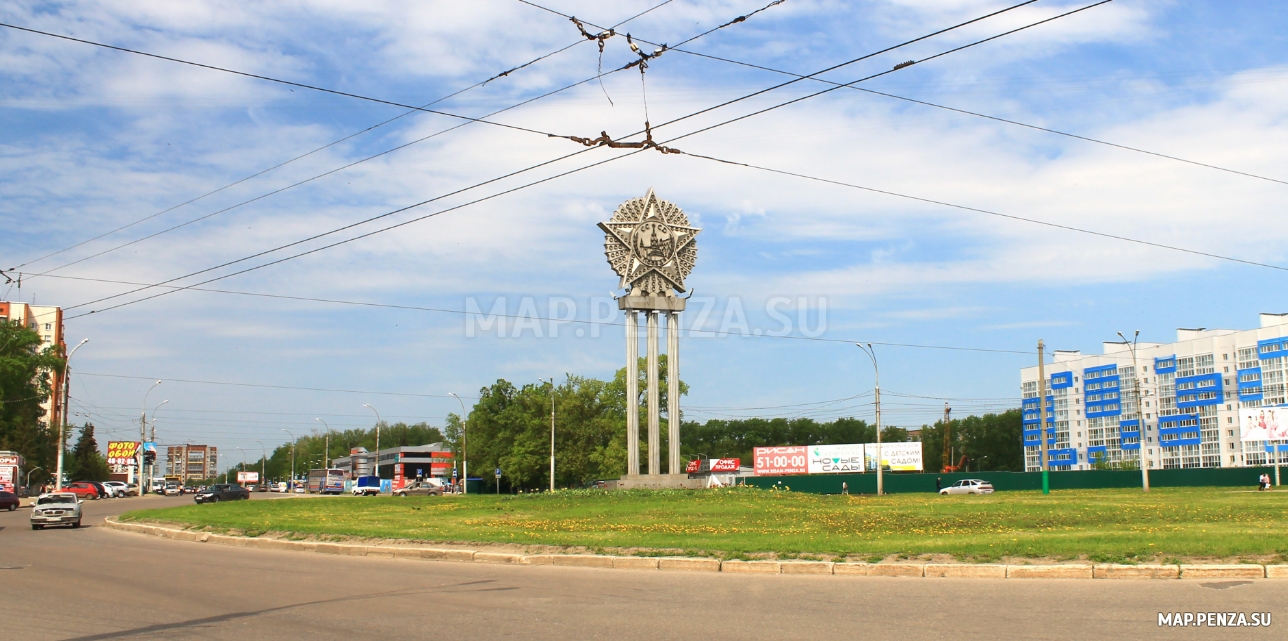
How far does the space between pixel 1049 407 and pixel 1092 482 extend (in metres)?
95.6

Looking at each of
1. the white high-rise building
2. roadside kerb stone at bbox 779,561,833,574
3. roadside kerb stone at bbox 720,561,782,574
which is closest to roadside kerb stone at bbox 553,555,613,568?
roadside kerb stone at bbox 720,561,782,574

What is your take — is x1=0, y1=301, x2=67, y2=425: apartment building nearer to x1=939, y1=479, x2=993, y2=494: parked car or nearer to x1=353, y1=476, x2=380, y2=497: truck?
x1=353, y1=476, x2=380, y2=497: truck

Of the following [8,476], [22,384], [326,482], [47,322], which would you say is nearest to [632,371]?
[8,476]

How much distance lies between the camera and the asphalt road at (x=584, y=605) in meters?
10.2

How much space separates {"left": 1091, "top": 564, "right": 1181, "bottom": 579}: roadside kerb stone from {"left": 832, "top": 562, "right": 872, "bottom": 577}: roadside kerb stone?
3387 mm

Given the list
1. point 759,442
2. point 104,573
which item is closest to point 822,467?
point 759,442

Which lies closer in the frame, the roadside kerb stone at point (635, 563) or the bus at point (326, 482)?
the roadside kerb stone at point (635, 563)

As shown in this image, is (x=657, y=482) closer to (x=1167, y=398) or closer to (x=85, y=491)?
(x=85, y=491)

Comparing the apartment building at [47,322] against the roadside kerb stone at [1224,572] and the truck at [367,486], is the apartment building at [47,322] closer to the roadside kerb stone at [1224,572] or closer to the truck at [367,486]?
the truck at [367,486]

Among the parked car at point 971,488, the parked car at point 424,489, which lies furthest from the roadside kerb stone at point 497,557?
the parked car at point 424,489

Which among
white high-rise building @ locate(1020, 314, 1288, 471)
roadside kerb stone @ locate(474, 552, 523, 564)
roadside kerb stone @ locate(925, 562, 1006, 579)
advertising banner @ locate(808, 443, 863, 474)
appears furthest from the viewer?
white high-rise building @ locate(1020, 314, 1288, 471)

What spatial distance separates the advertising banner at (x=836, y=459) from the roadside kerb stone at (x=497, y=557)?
79730mm

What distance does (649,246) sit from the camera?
4969 centimetres

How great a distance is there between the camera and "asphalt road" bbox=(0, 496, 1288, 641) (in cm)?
1022
